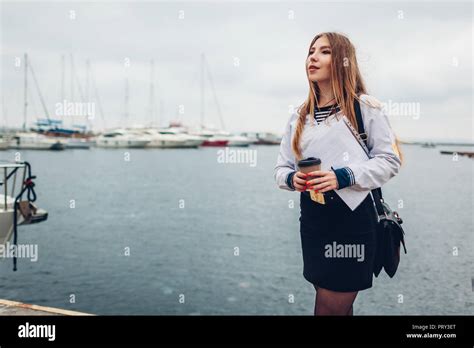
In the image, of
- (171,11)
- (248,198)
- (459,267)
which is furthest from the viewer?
(248,198)

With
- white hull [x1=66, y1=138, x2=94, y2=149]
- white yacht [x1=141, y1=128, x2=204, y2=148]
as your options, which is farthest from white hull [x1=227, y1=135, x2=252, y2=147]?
white hull [x1=66, y1=138, x2=94, y2=149]

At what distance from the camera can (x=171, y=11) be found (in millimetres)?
6652

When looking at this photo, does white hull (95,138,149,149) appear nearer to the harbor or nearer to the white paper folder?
the harbor

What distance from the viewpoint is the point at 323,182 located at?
200cm

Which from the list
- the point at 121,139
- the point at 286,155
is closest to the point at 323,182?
the point at 286,155

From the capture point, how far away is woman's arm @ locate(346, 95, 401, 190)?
6.63ft

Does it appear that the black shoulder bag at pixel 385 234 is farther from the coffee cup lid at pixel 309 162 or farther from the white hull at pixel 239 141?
the white hull at pixel 239 141

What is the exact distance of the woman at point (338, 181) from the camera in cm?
203

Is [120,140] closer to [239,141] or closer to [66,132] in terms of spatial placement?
[66,132]

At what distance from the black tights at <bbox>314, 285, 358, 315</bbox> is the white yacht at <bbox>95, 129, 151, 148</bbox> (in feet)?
218

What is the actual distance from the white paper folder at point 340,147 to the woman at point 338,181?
0.03 m
